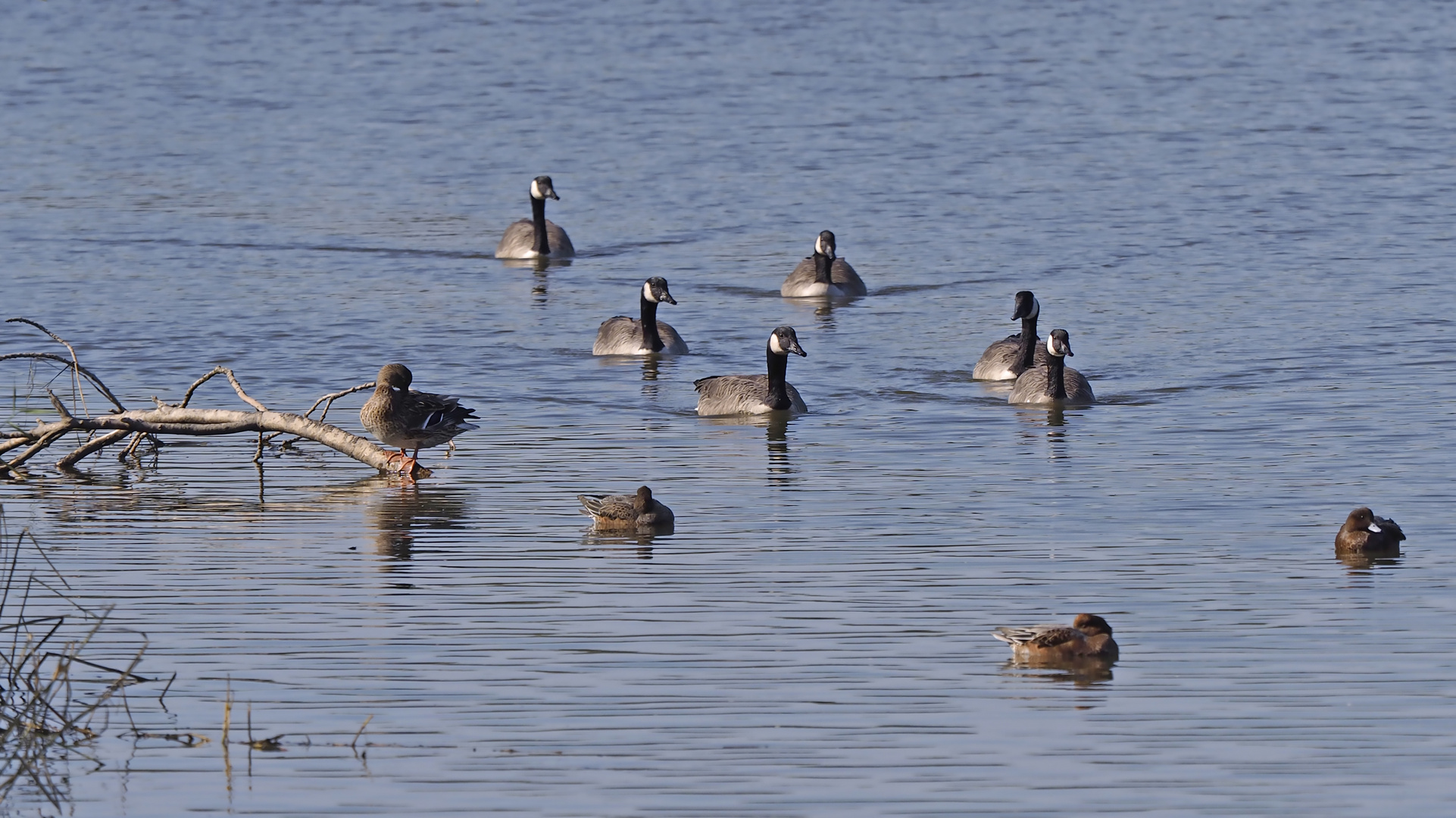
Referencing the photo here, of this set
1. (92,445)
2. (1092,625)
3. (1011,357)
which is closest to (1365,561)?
(1092,625)

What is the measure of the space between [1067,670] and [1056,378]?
355 inches

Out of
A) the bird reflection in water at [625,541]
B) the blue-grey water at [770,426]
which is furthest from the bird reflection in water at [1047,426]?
the bird reflection in water at [625,541]

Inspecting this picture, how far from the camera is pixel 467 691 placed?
1029 cm

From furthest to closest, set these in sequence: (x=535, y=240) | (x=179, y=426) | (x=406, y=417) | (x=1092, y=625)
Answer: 1. (x=535, y=240)
2. (x=406, y=417)
3. (x=179, y=426)
4. (x=1092, y=625)

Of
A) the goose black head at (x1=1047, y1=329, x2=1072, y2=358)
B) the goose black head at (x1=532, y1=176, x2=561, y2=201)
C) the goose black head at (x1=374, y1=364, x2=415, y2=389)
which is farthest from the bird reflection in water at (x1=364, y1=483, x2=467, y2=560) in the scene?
the goose black head at (x1=532, y1=176, x2=561, y2=201)

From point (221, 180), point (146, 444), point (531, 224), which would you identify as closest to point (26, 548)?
point (146, 444)

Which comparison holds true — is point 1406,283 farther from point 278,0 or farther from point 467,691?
point 278,0

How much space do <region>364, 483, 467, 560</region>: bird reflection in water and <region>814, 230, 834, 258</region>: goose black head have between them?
10.0m

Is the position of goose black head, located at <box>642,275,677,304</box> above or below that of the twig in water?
above

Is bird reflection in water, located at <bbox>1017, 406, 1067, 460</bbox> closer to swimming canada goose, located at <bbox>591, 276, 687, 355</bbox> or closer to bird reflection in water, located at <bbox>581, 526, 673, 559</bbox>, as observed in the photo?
bird reflection in water, located at <bbox>581, 526, 673, 559</bbox>

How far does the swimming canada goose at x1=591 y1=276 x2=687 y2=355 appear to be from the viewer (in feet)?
72.0

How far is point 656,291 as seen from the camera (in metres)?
22.8

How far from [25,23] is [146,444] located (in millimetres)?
35494

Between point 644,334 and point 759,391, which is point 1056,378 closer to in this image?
point 759,391
